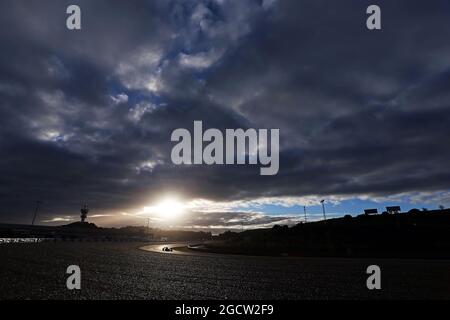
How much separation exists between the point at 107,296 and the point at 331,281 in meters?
12.2

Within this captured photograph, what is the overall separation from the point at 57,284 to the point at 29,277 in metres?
3.40

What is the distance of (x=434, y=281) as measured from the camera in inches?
672

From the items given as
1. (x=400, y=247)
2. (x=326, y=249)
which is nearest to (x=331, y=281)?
(x=326, y=249)

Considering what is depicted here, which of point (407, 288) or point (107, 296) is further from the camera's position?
point (407, 288)

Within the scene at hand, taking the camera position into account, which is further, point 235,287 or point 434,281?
point 434,281
